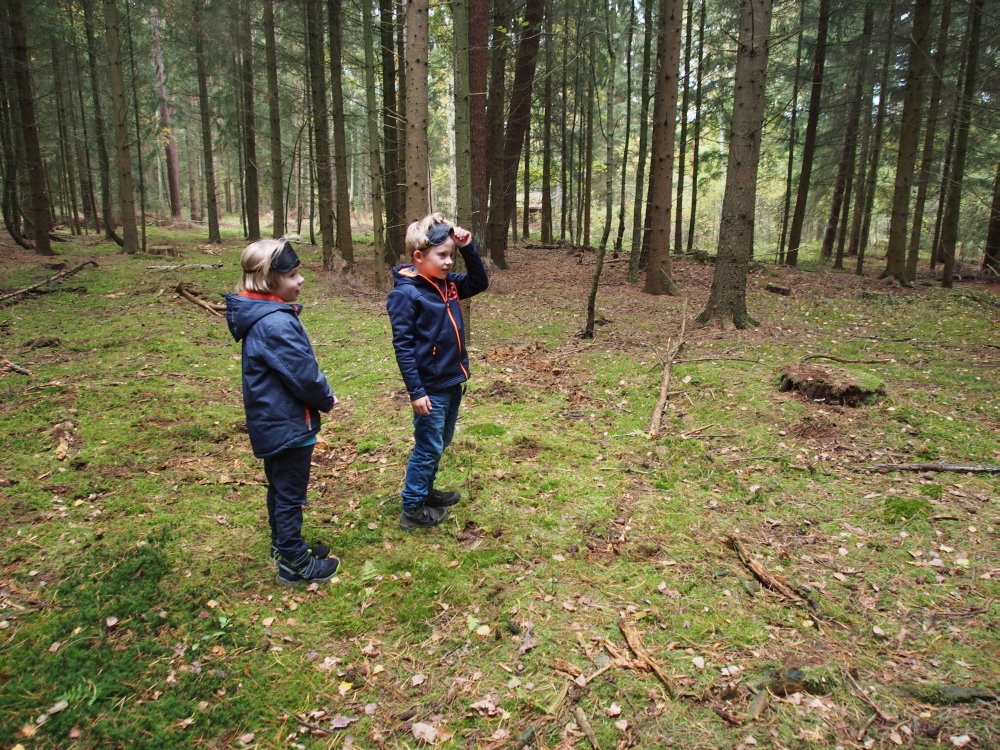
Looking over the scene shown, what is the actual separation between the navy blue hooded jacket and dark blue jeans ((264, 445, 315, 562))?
13cm

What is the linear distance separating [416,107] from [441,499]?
5277 mm

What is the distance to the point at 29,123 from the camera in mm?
13992

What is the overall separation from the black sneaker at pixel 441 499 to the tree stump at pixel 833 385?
4.05 m

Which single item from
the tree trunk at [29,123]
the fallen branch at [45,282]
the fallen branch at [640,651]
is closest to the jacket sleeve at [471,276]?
the fallen branch at [640,651]

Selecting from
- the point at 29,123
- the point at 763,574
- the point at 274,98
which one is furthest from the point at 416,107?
the point at 29,123

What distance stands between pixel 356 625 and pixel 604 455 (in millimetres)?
2730

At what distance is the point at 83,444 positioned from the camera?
488 centimetres

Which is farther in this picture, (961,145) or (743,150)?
(961,145)

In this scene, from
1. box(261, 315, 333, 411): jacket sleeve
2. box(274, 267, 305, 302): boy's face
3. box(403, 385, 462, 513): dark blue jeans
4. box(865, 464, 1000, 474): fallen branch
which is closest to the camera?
box(261, 315, 333, 411): jacket sleeve

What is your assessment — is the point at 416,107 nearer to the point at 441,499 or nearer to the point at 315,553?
the point at 441,499

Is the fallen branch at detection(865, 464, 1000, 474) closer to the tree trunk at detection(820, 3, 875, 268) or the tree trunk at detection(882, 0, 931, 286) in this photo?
the tree trunk at detection(882, 0, 931, 286)

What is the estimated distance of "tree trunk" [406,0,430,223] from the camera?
6.86 m

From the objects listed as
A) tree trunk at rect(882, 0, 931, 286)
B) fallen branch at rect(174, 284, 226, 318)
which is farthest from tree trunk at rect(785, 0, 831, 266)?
fallen branch at rect(174, 284, 226, 318)

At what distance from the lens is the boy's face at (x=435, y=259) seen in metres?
3.54
